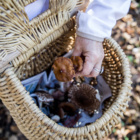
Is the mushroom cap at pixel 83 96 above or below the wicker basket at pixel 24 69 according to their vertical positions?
below

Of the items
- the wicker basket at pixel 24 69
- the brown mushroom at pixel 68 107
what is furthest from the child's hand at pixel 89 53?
the brown mushroom at pixel 68 107

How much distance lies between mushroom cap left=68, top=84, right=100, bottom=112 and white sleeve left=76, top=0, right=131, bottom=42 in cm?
37

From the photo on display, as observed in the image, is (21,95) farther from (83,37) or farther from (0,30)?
(83,37)

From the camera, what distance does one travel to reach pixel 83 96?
34.9 inches

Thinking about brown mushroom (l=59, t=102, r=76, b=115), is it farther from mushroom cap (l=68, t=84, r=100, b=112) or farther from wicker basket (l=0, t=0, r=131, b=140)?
wicker basket (l=0, t=0, r=131, b=140)

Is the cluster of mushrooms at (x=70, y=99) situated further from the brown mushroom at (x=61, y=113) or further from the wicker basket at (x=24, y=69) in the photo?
the wicker basket at (x=24, y=69)

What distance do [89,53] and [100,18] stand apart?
193mm

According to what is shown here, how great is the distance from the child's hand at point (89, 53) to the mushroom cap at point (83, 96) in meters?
0.21

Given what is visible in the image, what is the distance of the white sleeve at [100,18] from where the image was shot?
642 millimetres

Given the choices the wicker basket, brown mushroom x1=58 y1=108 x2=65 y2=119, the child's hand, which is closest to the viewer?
the wicker basket

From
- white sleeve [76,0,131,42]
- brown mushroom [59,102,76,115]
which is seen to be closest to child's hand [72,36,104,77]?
white sleeve [76,0,131,42]

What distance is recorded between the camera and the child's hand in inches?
25.2

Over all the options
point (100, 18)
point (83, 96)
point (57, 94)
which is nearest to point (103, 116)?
point (83, 96)

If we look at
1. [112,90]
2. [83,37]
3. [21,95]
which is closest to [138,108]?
[112,90]
